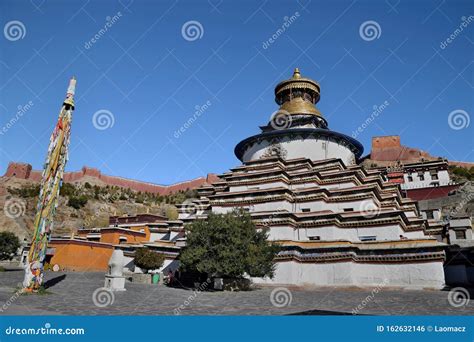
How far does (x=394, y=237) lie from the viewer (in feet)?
59.1

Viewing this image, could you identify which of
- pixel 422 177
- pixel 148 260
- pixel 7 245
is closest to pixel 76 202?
pixel 7 245

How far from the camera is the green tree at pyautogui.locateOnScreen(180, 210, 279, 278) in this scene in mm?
14375

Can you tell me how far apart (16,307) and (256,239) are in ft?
32.2

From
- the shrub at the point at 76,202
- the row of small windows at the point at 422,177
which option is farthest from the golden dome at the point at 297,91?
the shrub at the point at 76,202

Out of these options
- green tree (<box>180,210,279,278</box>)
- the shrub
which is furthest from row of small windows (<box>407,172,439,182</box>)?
the shrub

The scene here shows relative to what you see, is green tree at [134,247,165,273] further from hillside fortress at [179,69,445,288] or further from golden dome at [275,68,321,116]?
golden dome at [275,68,321,116]

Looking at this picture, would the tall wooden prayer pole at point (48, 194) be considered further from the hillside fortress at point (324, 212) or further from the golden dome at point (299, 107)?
the golden dome at point (299, 107)

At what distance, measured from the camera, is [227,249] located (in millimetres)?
14414

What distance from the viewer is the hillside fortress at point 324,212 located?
1691 centimetres

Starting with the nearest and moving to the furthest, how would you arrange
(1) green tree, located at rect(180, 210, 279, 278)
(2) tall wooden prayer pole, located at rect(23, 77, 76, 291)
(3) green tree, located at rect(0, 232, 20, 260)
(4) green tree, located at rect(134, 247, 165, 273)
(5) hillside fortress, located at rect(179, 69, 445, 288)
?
(2) tall wooden prayer pole, located at rect(23, 77, 76, 291) → (1) green tree, located at rect(180, 210, 279, 278) → (5) hillside fortress, located at rect(179, 69, 445, 288) → (4) green tree, located at rect(134, 247, 165, 273) → (3) green tree, located at rect(0, 232, 20, 260)

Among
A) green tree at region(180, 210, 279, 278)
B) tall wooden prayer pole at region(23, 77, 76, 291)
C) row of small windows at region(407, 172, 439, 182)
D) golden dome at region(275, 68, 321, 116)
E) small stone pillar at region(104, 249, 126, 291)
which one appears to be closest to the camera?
tall wooden prayer pole at region(23, 77, 76, 291)

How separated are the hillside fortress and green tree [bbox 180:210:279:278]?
3.15 m

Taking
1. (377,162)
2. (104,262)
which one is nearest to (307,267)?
(104,262)

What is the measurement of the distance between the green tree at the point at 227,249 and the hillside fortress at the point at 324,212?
3151 millimetres
